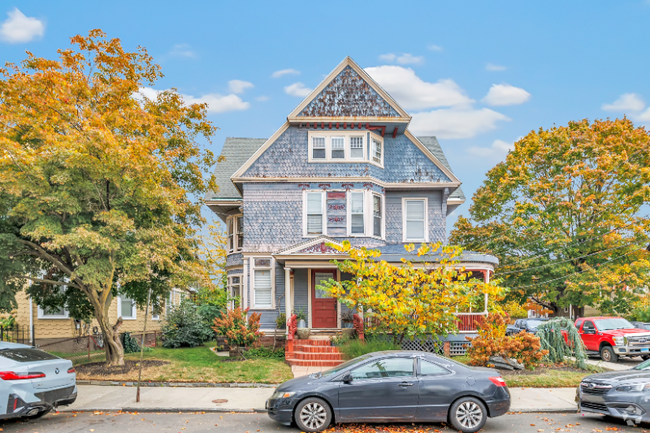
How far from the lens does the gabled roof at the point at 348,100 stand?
2034cm

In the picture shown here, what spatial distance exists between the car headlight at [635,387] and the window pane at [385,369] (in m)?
3.92

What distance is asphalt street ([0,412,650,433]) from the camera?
9.46 meters

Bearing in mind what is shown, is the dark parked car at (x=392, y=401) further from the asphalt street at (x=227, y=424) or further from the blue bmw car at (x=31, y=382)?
the blue bmw car at (x=31, y=382)

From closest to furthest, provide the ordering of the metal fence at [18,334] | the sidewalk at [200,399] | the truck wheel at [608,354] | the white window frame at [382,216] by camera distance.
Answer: the sidewalk at [200,399] → the truck wheel at [608,354] → the white window frame at [382,216] → the metal fence at [18,334]

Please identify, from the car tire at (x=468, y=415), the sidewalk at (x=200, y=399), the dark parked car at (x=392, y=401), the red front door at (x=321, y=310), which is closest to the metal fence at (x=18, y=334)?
the sidewalk at (x=200, y=399)

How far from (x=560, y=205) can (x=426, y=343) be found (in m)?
13.2

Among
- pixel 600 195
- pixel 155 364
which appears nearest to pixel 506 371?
pixel 155 364

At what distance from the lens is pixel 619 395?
31.6 feet

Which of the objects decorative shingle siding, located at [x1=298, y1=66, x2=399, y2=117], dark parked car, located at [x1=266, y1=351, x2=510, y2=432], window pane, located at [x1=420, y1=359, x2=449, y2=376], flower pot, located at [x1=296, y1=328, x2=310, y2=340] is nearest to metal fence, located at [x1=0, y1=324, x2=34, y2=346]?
flower pot, located at [x1=296, y1=328, x2=310, y2=340]

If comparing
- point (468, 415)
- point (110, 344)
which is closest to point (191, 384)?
point (110, 344)

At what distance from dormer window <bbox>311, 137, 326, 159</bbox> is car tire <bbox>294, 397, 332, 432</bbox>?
1260 centimetres

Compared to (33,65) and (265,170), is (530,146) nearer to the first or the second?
(265,170)

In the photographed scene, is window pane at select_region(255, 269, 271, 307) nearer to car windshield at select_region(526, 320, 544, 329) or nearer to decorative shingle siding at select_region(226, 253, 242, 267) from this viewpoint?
decorative shingle siding at select_region(226, 253, 242, 267)

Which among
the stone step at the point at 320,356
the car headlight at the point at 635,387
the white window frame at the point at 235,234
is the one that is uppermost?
the white window frame at the point at 235,234
